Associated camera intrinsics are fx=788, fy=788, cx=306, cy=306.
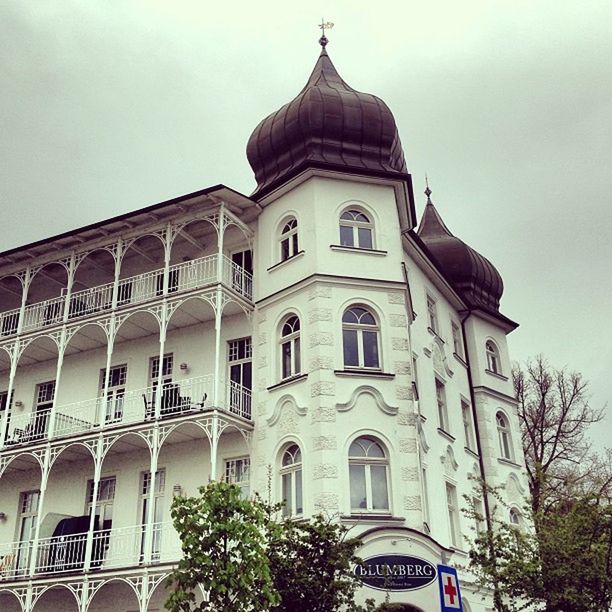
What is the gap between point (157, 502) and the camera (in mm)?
21016

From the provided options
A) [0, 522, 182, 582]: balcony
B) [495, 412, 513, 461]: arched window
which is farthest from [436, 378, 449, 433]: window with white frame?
[0, 522, 182, 582]: balcony

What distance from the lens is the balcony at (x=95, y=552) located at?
19.5m

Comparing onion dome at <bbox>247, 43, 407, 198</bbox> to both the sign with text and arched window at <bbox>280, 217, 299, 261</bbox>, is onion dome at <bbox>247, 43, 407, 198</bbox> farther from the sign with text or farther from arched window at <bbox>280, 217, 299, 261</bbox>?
the sign with text

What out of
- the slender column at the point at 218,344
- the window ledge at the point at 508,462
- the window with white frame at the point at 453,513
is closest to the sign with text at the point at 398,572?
the window with white frame at the point at 453,513

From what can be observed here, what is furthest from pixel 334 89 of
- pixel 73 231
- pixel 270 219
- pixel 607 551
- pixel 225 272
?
pixel 607 551

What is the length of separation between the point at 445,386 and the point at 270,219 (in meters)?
7.66

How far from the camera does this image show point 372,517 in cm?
1777

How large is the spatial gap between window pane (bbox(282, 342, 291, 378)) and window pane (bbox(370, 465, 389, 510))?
11.3 ft

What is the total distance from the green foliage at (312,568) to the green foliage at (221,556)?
3.89ft

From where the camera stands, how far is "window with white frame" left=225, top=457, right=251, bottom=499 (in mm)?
20047

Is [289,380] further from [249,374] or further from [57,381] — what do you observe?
[57,381]

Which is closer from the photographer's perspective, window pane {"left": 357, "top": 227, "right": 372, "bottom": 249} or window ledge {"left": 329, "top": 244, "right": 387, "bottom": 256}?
window ledge {"left": 329, "top": 244, "right": 387, "bottom": 256}

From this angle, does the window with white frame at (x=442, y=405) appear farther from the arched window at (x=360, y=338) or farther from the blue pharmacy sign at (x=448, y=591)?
the blue pharmacy sign at (x=448, y=591)

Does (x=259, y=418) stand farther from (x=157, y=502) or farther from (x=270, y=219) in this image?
Result: (x=270, y=219)
